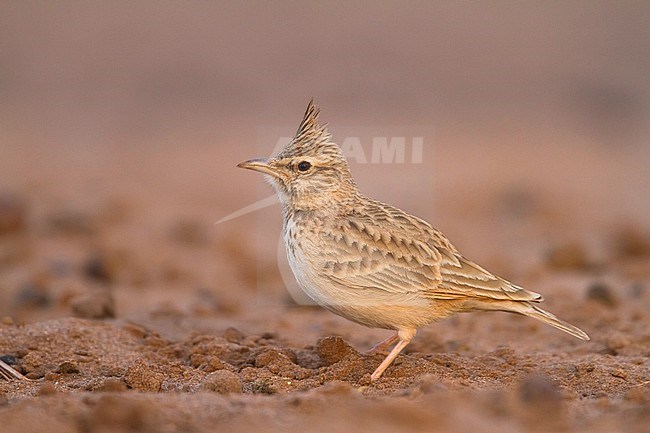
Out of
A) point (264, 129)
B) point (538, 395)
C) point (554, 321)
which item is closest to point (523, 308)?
point (554, 321)

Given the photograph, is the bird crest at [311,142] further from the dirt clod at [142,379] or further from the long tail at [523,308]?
the dirt clod at [142,379]

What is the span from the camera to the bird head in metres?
6.52

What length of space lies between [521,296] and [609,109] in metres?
17.4

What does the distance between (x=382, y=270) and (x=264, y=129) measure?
44.4 ft

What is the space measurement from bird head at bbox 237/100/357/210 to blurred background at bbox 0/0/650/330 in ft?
7.34

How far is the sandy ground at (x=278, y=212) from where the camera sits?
511cm

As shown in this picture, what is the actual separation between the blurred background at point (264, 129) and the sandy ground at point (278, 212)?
7 cm

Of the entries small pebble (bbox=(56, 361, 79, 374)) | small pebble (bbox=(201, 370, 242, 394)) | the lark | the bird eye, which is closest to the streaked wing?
the lark

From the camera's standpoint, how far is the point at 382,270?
6.08 metres

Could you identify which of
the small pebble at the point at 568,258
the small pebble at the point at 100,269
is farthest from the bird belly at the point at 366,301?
the small pebble at the point at 568,258

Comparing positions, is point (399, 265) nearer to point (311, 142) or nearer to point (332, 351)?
point (332, 351)

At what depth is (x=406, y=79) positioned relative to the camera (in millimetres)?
23859

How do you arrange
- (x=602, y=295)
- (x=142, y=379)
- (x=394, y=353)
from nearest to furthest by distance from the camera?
1. (x=142, y=379)
2. (x=394, y=353)
3. (x=602, y=295)

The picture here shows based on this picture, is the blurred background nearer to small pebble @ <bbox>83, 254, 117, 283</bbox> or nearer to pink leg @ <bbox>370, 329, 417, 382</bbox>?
small pebble @ <bbox>83, 254, 117, 283</bbox>
